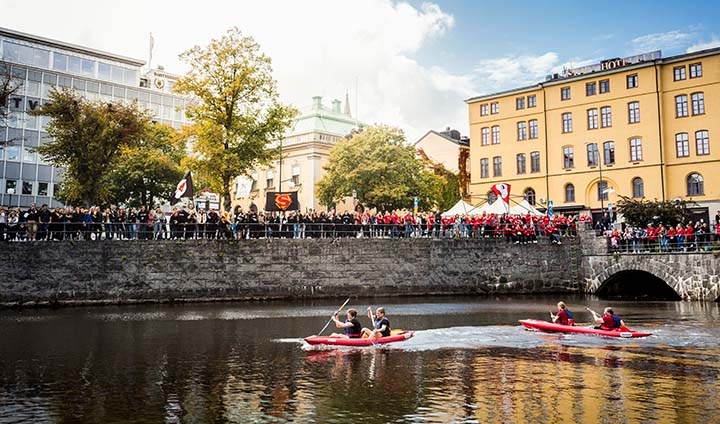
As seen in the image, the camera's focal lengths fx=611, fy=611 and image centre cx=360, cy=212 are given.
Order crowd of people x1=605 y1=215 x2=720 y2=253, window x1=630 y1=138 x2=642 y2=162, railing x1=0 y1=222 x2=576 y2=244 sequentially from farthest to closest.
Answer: window x1=630 y1=138 x2=642 y2=162, crowd of people x1=605 y1=215 x2=720 y2=253, railing x1=0 y1=222 x2=576 y2=244

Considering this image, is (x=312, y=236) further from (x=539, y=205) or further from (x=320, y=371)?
(x=539, y=205)

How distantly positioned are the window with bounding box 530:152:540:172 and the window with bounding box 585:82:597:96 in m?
7.38

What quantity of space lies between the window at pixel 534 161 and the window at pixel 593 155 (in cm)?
510

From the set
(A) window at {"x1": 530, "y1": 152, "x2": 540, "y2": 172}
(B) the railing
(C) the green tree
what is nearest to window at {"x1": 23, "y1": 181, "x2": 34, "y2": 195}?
(C) the green tree

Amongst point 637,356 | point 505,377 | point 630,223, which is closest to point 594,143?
point 630,223

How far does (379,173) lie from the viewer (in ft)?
198

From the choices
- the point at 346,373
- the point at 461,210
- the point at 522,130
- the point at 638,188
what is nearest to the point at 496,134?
the point at 522,130

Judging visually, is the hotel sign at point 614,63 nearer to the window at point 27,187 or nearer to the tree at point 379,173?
the tree at point 379,173

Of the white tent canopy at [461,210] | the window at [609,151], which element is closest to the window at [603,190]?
the window at [609,151]

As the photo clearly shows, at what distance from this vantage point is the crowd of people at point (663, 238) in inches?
1358

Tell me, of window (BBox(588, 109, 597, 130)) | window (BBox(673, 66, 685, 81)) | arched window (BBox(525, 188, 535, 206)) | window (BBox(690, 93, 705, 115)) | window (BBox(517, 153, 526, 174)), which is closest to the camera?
window (BBox(690, 93, 705, 115))

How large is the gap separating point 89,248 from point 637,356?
26.2 m

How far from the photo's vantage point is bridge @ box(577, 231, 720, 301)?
3303 cm

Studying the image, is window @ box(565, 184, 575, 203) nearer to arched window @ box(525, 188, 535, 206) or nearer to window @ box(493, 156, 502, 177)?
arched window @ box(525, 188, 535, 206)
